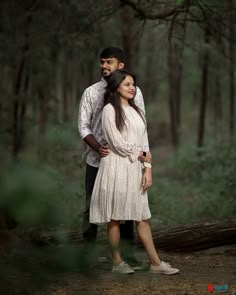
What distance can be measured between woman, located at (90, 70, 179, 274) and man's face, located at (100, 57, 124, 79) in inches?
10.3

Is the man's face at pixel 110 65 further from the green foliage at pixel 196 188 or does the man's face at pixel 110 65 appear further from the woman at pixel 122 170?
the green foliage at pixel 196 188

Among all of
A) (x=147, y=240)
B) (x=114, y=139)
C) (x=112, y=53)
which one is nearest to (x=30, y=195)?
(x=114, y=139)

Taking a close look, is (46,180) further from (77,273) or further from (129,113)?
(129,113)

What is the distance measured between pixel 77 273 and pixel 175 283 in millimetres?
3010

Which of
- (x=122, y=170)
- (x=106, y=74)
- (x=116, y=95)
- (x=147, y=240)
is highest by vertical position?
(x=106, y=74)

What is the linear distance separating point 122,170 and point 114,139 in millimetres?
273

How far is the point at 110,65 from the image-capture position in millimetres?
5254

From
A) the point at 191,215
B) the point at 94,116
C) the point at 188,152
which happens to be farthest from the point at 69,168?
the point at 188,152

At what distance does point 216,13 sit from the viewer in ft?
23.6

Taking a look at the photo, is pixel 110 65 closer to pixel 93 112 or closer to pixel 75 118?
pixel 93 112

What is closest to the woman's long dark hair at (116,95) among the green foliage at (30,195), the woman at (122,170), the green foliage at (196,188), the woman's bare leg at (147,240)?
the woman at (122,170)

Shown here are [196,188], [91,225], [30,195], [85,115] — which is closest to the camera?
[30,195]

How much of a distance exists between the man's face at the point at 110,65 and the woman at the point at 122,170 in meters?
0.26

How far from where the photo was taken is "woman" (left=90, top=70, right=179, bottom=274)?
192 inches
